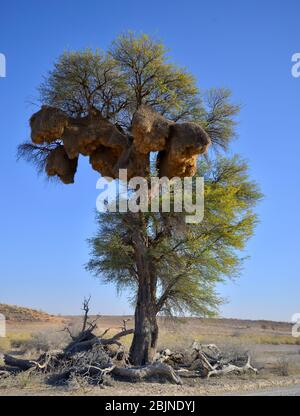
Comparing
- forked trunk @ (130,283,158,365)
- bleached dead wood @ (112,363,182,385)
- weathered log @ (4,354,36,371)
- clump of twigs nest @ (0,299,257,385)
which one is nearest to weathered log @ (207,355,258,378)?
clump of twigs nest @ (0,299,257,385)

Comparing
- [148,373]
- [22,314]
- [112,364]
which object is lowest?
[148,373]

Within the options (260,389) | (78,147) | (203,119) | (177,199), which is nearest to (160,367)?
(260,389)

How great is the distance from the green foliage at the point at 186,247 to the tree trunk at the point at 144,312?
0.92ft

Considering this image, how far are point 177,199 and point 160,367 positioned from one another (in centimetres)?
593

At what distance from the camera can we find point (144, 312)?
64.3 ft

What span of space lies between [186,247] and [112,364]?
511cm

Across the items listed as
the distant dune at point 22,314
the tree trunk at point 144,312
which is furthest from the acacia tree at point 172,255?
the distant dune at point 22,314

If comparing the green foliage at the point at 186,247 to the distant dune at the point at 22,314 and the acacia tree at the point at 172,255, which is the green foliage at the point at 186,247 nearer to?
the acacia tree at the point at 172,255

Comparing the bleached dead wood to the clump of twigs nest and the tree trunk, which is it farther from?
the tree trunk

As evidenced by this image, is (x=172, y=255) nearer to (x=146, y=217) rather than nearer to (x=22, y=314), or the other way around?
(x=146, y=217)

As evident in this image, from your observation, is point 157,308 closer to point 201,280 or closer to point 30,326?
point 201,280

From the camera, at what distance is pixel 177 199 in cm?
1939

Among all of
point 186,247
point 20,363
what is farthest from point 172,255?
point 20,363
